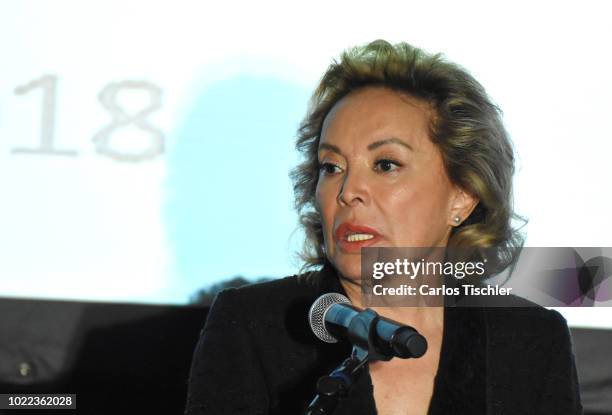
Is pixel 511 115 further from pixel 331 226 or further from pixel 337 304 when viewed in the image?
pixel 337 304

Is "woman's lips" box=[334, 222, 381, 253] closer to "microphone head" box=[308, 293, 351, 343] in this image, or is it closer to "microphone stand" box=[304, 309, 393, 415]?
"microphone head" box=[308, 293, 351, 343]

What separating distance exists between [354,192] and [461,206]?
0.37 metres

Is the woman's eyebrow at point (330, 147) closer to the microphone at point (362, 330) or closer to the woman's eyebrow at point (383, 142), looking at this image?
the woman's eyebrow at point (383, 142)

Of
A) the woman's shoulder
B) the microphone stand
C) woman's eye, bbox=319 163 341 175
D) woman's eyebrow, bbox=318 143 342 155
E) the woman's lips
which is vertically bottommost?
the woman's shoulder

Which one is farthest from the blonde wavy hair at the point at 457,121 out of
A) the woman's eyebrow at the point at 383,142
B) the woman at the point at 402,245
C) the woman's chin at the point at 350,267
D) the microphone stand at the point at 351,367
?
the microphone stand at the point at 351,367

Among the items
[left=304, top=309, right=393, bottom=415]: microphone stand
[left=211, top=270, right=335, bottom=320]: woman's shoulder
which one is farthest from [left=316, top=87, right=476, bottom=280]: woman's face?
[left=304, top=309, right=393, bottom=415]: microphone stand

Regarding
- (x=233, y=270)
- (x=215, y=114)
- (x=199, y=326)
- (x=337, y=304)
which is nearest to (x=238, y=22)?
(x=215, y=114)

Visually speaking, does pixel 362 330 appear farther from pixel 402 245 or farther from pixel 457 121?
pixel 457 121

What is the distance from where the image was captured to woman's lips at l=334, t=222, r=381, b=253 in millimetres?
2066

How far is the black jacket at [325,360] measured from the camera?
2.12 m

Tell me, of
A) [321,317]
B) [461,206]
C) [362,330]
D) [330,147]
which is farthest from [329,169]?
[362,330]

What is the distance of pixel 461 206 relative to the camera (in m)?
2.30

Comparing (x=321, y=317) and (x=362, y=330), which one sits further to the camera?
(x=321, y=317)

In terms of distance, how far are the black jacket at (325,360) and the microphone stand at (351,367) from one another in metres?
0.70
